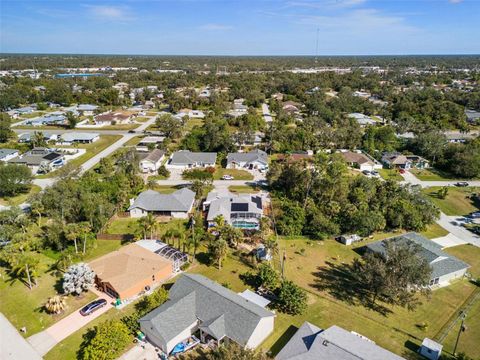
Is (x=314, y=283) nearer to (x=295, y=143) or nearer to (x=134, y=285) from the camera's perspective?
(x=134, y=285)

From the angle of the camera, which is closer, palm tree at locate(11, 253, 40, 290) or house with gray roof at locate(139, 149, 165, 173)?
palm tree at locate(11, 253, 40, 290)

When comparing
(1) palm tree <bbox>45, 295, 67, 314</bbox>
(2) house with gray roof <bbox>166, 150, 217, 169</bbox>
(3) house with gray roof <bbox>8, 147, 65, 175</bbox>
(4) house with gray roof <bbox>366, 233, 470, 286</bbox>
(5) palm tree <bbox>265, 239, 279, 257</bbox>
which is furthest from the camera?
(2) house with gray roof <bbox>166, 150, 217, 169</bbox>

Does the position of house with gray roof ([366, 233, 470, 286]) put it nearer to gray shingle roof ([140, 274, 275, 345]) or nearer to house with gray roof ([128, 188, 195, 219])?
gray shingle roof ([140, 274, 275, 345])

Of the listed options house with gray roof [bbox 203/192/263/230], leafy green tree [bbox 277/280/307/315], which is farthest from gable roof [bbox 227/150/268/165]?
leafy green tree [bbox 277/280/307/315]

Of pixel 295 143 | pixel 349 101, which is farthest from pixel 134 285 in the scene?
pixel 349 101

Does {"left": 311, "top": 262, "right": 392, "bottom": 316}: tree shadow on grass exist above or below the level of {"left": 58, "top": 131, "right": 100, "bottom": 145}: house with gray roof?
below

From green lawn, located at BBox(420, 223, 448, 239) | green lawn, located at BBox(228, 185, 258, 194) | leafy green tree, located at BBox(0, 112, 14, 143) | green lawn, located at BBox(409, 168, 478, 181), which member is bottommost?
green lawn, located at BBox(420, 223, 448, 239)
